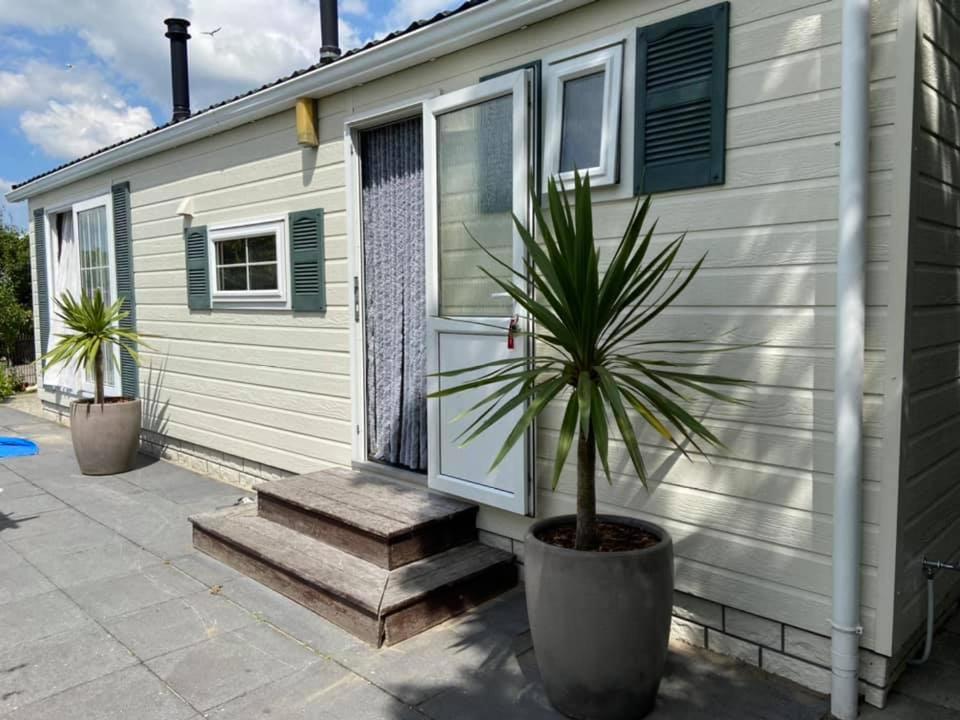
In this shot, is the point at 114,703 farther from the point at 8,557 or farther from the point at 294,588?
the point at 8,557

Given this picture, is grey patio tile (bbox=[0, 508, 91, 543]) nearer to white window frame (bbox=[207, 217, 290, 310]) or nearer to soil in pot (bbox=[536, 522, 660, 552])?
white window frame (bbox=[207, 217, 290, 310])

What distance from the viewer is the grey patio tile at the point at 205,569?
3.27m

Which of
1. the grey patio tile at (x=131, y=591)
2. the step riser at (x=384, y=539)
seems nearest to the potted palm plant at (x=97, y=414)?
the grey patio tile at (x=131, y=591)

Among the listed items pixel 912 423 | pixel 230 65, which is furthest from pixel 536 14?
pixel 230 65

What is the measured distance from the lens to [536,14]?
9.30ft

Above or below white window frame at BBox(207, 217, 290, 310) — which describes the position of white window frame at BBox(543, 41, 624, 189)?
above

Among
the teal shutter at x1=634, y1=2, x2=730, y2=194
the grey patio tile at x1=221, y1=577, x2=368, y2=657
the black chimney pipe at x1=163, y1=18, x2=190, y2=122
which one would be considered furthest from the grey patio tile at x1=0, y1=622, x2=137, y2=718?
the black chimney pipe at x1=163, y1=18, x2=190, y2=122

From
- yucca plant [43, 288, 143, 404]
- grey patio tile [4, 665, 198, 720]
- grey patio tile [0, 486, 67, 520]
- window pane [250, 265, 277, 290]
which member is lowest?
grey patio tile [4, 665, 198, 720]

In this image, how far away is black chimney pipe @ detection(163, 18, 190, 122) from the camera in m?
6.80

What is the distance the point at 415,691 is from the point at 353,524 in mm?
926

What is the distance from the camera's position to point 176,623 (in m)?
2.82

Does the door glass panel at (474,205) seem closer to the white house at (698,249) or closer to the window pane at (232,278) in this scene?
the white house at (698,249)

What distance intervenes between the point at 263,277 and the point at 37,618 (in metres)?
2.39

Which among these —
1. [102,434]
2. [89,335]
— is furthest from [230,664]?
[89,335]
